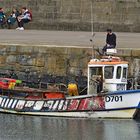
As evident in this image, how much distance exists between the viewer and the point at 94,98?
85.6ft

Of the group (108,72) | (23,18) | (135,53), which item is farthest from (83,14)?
(108,72)

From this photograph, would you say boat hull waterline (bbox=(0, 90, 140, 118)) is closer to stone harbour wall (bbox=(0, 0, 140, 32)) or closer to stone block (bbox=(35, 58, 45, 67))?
stone block (bbox=(35, 58, 45, 67))

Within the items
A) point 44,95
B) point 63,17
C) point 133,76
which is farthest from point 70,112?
point 63,17

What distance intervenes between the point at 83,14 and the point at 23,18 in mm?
2683

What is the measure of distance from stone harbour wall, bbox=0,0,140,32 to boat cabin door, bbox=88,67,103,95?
33.7ft

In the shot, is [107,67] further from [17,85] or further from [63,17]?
[63,17]

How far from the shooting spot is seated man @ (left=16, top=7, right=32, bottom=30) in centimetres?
3756

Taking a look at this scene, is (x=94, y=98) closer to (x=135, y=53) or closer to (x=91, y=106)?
(x=91, y=106)

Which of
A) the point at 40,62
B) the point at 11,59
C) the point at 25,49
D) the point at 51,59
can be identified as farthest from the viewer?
the point at 11,59

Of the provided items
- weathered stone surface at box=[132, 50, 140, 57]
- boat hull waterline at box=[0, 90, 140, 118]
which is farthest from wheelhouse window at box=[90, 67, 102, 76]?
weathered stone surface at box=[132, 50, 140, 57]

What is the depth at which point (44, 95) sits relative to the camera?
89.2ft

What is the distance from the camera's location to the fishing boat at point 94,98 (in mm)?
26000

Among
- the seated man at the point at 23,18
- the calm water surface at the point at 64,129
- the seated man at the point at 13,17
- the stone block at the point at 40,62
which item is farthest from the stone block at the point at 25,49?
the seated man at the point at 13,17

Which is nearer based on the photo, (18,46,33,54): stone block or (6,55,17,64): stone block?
(18,46,33,54): stone block
